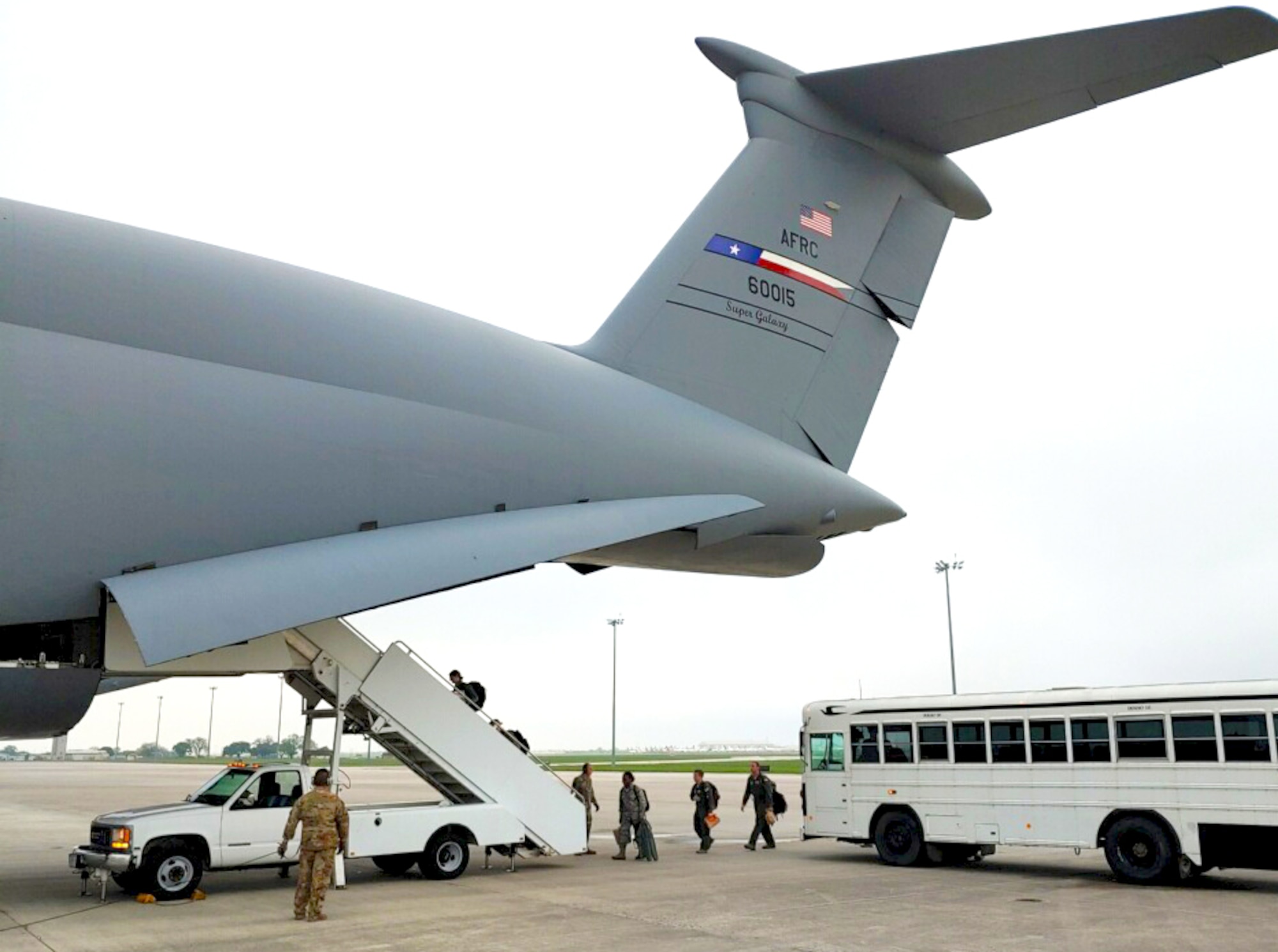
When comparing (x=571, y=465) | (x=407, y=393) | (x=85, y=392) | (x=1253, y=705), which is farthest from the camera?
(x=1253, y=705)

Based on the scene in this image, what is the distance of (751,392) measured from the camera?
1257cm

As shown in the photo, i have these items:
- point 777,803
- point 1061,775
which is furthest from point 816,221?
point 777,803

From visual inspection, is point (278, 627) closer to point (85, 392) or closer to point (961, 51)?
point (85, 392)

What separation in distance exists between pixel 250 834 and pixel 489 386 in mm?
5277

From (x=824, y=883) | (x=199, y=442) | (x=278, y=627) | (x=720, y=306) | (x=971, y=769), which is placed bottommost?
(x=824, y=883)

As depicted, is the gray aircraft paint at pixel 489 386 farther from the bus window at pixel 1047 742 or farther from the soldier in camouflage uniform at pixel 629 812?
the soldier in camouflage uniform at pixel 629 812

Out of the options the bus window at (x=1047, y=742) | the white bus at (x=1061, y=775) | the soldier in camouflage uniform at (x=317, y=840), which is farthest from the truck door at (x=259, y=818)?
the bus window at (x=1047, y=742)

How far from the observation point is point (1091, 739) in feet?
44.3

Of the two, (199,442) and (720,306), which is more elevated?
(720,306)

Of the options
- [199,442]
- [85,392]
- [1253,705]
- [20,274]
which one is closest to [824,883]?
[1253,705]

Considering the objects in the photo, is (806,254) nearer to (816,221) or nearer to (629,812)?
(816,221)

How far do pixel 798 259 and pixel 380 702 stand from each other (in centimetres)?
679

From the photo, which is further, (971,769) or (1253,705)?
(971,769)

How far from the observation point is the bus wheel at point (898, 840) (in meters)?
14.8
